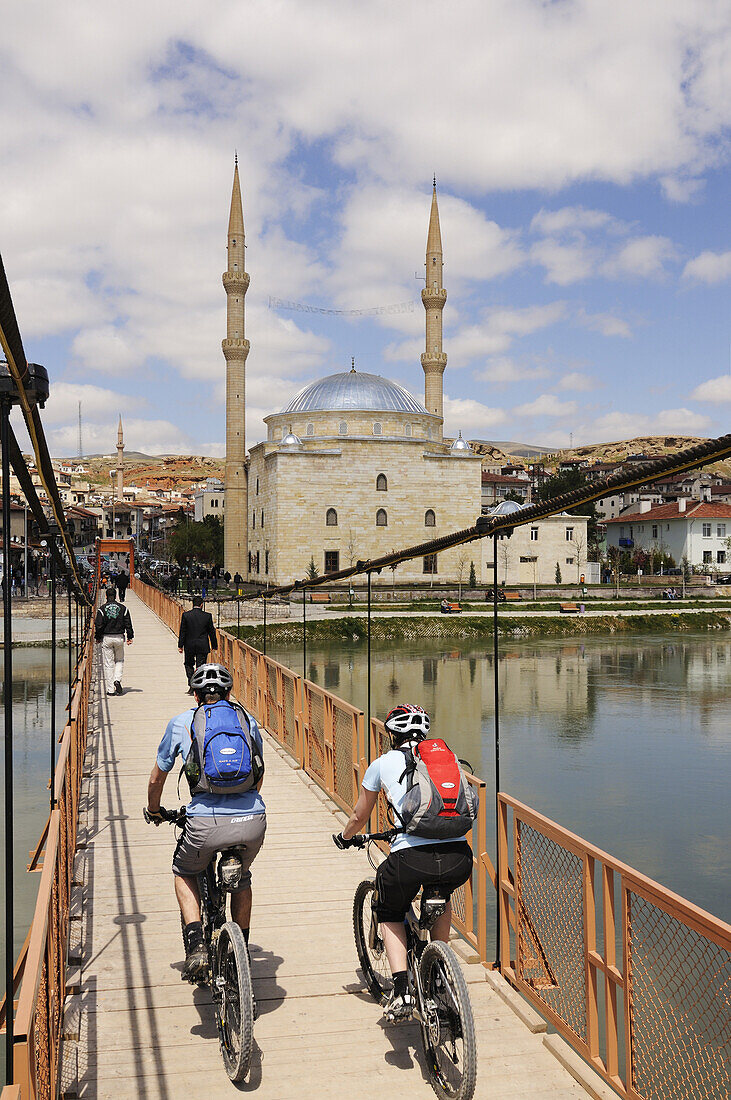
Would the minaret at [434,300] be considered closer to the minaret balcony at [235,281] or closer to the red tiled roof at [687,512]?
the minaret balcony at [235,281]

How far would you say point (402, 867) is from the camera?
3.42 metres

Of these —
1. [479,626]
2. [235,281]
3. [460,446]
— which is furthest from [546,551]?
[235,281]

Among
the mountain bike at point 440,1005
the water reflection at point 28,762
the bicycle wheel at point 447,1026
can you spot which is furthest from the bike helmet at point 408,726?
the water reflection at point 28,762

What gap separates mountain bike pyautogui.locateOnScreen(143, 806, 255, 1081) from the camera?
325cm

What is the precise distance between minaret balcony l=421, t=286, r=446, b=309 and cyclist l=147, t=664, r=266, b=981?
192 feet

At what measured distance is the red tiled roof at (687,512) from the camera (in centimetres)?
6506

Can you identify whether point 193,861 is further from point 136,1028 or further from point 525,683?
point 525,683

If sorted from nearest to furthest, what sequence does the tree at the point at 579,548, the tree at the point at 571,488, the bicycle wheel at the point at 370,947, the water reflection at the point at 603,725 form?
the bicycle wheel at the point at 370,947 < the water reflection at the point at 603,725 < the tree at the point at 579,548 < the tree at the point at 571,488

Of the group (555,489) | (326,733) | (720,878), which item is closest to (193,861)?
(326,733)

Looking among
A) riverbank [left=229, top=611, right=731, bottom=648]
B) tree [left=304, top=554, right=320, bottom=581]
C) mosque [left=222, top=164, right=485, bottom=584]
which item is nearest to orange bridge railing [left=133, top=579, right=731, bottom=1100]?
riverbank [left=229, top=611, right=731, bottom=648]

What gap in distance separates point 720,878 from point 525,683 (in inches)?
685

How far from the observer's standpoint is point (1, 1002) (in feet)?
19.0

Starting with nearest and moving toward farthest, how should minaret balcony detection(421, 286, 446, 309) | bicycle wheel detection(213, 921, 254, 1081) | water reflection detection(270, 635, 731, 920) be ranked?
bicycle wheel detection(213, 921, 254, 1081), water reflection detection(270, 635, 731, 920), minaret balcony detection(421, 286, 446, 309)

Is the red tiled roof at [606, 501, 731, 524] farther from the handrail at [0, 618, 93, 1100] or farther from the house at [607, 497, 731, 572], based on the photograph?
the handrail at [0, 618, 93, 1100]
